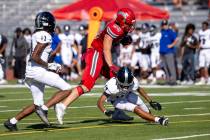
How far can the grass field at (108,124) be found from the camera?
10875 millimetres

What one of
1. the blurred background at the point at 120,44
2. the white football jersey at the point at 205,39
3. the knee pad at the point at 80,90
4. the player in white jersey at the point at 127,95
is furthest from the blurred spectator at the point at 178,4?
the knee pad at the point at 80,90

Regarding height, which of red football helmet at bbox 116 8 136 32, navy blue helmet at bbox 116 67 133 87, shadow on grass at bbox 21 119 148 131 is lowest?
shadow on grass at bbox 21 119 148 131

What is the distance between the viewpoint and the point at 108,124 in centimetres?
1255

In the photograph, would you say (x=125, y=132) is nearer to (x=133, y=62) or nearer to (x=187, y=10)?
(x=133, y=62)

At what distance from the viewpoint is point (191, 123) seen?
492 inches

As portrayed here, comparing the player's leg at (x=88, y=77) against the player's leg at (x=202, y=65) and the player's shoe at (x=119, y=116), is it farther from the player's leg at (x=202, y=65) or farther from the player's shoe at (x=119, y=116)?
the player's leg at (x=202, y=65)

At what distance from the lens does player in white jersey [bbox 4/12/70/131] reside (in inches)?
461

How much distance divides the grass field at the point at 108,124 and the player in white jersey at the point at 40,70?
0.98ft

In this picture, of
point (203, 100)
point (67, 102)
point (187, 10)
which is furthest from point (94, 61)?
point (187, 10)

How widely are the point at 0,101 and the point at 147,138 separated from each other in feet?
25.4

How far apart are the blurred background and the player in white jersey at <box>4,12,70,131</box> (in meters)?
7.84

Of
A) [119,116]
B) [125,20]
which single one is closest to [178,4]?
[125,20]

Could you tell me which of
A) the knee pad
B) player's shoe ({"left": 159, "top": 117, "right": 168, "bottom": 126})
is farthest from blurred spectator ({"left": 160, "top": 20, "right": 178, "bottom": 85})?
player's shoe ({"left": 159, "top": 117, "right": 168, "bottom": 126})

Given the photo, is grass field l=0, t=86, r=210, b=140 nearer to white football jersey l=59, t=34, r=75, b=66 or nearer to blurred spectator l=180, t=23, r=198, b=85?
blurred spectator l=180, t=23, r=198, b=85
